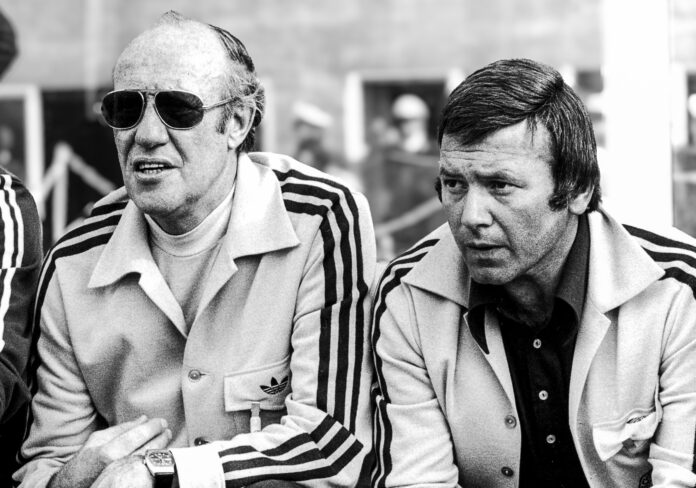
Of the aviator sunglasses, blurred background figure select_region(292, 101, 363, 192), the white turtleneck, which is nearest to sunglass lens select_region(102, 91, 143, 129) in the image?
the aviator sunglasses

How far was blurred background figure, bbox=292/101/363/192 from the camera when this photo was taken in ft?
33.2

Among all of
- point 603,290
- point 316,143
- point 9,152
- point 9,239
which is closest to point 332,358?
point 603,290

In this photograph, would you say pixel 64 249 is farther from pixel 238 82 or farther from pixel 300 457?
pixel 300 457

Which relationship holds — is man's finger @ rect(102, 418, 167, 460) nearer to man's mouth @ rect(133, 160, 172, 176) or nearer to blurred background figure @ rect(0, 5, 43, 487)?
blurred background figure @ rect(0, 5, 43, 487)

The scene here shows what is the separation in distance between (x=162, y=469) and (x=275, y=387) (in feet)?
1.51

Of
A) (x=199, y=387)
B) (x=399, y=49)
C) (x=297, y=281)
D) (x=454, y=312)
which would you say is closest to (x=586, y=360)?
(x=454, y=312)

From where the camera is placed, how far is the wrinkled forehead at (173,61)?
3230mm

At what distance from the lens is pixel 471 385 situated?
3078 millimetres

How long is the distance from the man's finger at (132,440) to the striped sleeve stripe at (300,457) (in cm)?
30

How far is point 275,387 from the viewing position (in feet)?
10.8

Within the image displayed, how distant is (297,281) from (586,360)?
886 mm

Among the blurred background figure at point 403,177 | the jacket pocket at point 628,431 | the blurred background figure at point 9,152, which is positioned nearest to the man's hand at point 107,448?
the jacket pocket at point 628,431

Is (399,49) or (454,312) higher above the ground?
(399,49)

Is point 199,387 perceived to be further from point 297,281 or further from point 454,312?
point 454,312
